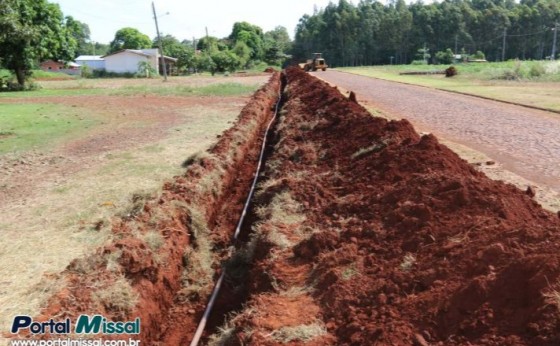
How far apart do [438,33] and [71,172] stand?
346 feet

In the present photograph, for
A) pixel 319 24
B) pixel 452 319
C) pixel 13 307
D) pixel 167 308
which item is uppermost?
pixel 319 24

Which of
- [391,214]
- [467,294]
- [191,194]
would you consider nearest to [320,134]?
[191,194]

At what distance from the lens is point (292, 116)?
56.5ft

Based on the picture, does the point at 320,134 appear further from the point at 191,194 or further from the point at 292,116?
the point at 191,194

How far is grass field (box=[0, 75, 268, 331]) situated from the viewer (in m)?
6.36

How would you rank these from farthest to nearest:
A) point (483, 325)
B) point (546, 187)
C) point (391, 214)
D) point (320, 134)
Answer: point (320, 134)
point (546, 187)
point (391, 214)
point (483, 325)

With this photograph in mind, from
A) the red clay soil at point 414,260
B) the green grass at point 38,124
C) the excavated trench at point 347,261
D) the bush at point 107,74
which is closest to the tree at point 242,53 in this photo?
the bush at point 107,74

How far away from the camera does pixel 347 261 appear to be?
543 cm

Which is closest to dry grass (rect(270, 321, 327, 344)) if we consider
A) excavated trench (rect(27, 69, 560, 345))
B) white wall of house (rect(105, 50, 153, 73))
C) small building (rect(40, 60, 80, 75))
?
excavated trench (rect(27, 69, 560, 345))

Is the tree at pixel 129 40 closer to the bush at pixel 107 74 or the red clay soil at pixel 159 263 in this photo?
the bush at pixel 107 74

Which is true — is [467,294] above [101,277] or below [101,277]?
above

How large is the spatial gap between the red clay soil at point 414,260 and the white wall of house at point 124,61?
78896 millimetres

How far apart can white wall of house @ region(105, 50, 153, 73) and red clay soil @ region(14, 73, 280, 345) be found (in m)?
77.1

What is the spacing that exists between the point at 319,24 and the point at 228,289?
121m
